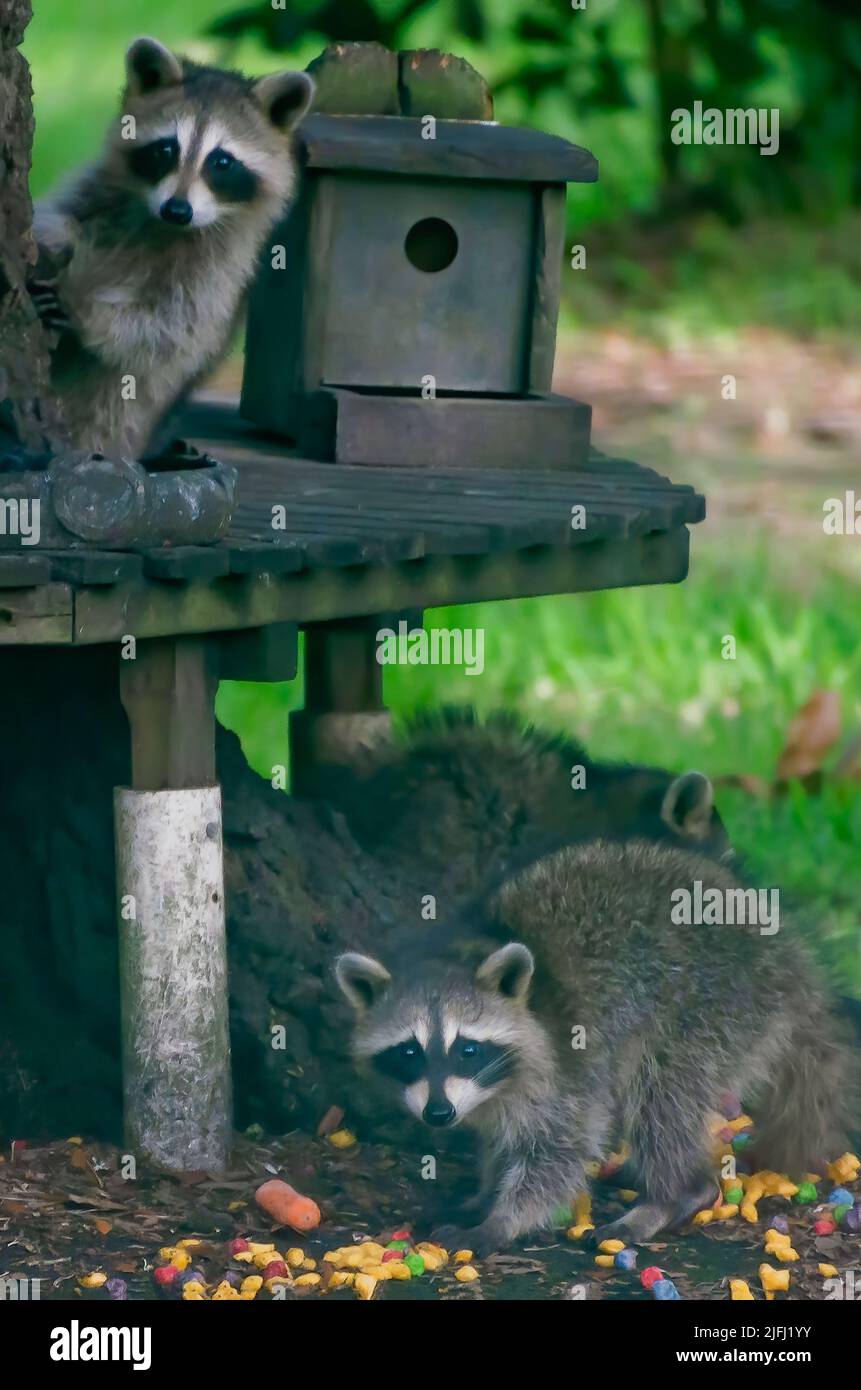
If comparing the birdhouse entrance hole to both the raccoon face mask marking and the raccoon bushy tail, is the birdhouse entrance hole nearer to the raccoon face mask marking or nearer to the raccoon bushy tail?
the raccoon face mask marking

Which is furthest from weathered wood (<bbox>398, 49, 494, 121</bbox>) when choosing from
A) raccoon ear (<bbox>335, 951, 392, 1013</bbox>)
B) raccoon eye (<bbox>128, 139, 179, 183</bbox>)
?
raccoon ear (<bbox>335, 951, 392, 1013</bbox>)

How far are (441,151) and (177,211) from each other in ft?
2.85

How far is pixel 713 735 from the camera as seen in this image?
876cm

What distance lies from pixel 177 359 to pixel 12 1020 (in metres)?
1.88

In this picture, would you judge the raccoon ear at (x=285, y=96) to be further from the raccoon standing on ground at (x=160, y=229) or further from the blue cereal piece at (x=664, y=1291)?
the blue cereal piece at (x=664, y=1291)

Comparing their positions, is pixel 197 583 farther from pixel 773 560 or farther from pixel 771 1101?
pixel 773 560

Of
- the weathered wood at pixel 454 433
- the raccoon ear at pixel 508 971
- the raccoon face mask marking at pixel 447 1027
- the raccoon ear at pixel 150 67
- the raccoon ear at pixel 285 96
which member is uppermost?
the raccoon ear at pixel 150 67

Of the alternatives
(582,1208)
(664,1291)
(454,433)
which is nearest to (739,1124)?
(582,1208)

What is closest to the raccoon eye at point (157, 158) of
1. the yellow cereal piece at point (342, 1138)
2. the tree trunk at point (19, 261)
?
the tree trunk at point (19, 261)

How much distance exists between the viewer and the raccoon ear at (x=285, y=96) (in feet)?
20.0

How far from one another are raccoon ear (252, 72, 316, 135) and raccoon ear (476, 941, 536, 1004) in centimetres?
255

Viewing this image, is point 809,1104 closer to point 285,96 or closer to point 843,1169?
point 843,1169

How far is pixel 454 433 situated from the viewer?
6227 mm

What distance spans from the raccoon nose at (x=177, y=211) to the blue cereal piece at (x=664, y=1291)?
2990 mm
